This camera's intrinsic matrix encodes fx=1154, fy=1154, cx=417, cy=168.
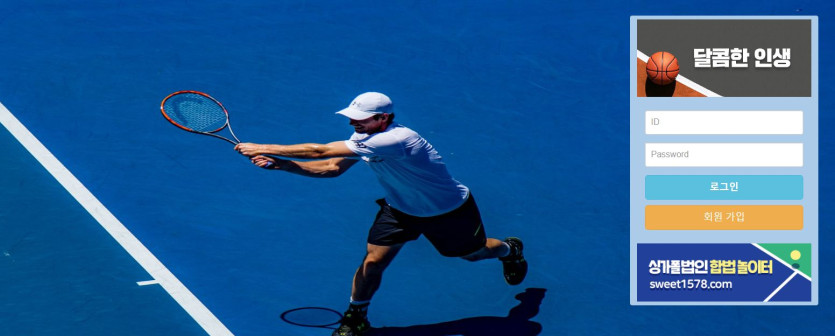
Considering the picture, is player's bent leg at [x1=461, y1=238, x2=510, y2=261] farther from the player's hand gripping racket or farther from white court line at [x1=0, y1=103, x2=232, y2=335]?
the player's hand gripping racket

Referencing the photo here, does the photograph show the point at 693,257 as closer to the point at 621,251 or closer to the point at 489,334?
the point at 621,251

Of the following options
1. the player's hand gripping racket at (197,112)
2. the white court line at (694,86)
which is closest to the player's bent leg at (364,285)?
the player's hand gripping racket at (197,112)

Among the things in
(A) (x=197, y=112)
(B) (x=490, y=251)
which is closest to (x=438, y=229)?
(B) (x=490, y=251)

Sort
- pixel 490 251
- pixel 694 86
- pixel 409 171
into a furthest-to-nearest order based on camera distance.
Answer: pixel 694 86 < pixel 490 251 < pixel 409 171

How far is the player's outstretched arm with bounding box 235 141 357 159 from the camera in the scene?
812 centimetres

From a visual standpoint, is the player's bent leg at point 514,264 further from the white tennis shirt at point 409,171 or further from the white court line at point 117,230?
the white court line at point 117,230

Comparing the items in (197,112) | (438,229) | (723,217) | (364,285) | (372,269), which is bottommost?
(364,285)

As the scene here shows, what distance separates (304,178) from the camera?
11.0 m

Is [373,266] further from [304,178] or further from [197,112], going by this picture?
[304,178]

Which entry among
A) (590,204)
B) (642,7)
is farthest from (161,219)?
(642,7)

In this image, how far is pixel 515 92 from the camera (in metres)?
12.5

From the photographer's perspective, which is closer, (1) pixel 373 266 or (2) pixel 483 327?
(1) pixel 373 266

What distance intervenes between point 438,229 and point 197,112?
2.28m

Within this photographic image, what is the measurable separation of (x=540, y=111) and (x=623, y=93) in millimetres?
1009
